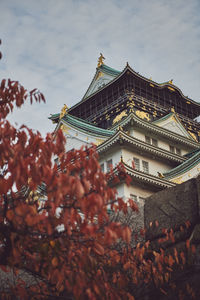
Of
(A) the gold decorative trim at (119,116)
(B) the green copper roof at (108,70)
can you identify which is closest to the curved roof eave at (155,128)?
(A) the gold decorative trim at (119,116)

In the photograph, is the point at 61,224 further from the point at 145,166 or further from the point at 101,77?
the point at 101,77

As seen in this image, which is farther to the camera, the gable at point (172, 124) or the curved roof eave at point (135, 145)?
the gable at point (172, 124)

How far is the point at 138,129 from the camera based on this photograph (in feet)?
99.5

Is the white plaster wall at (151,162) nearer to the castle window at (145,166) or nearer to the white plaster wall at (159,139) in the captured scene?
the castle window at (145,166)

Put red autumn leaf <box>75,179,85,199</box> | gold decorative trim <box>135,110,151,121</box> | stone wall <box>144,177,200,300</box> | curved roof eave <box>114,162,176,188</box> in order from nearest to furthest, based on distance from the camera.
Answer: red autumn leaf <box>75,179,85,199</box> → stone wall <box>144,177,200,300</box> → curved roof eave <box>114,162,176,188</box> → gold decorative trim <box>135,110,151,121</box>

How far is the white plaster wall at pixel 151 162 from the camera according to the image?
90.7 ft

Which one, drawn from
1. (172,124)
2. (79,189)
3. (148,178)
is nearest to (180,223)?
(79,189)

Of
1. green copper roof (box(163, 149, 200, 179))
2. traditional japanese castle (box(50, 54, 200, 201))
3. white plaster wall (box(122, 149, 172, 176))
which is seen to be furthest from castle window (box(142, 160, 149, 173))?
green copper roof (box(163, 149, 200, 179))

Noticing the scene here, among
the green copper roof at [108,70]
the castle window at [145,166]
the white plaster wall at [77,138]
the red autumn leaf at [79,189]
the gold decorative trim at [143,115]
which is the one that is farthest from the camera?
the green copper roof at [108,70]

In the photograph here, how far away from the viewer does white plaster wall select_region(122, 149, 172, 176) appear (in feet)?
90.7

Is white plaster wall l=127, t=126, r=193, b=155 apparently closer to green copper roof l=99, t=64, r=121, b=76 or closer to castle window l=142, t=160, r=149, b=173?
castle window l=142, t=160, r=149, b=173

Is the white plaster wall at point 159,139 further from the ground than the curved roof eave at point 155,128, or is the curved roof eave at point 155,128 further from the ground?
the curved roof eave at point 155,128

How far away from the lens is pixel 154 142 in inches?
1238

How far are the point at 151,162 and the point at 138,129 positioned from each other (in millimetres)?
3209
